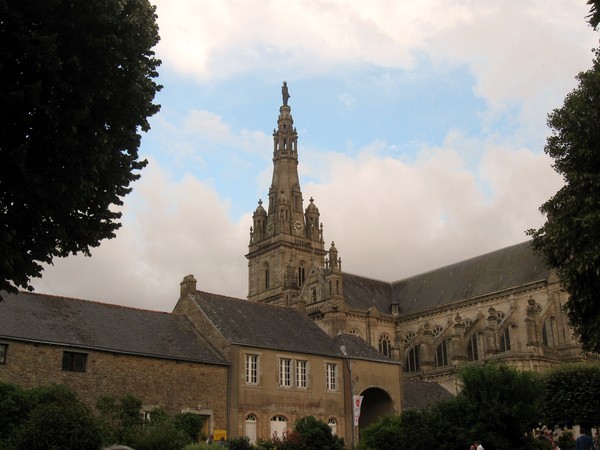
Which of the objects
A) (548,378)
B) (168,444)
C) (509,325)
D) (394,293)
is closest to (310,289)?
(394,293)

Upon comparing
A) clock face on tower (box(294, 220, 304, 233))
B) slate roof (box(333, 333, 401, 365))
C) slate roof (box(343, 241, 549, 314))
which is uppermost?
clock face on tower (box(294, 220, 304, 233))

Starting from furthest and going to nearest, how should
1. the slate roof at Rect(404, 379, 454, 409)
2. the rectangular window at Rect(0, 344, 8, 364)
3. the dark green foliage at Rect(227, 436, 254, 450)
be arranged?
1. the slate roof at Rect(404, 379, 454, 409)
2. the rectangular window at Rect(0, 344, 8, 364)
3. the dark green foliage at Rect(227, 436, 254, 450)

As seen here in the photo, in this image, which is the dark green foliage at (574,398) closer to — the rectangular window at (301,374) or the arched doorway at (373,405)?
the arched doorway at (373,405)

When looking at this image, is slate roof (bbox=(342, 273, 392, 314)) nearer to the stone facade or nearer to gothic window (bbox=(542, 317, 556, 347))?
the stone facade

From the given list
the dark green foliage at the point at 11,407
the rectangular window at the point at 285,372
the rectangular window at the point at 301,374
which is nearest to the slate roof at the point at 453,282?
the rectangular window at the point at 301,374

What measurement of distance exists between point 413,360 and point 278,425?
31.0 meters

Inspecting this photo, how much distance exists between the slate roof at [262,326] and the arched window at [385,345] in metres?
26.5

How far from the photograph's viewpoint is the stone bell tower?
7344cm

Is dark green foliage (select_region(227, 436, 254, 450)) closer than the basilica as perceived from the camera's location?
Yes

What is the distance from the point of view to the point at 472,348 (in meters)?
56.7

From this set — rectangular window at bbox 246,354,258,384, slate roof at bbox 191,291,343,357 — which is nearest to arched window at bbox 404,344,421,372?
slate roof at bbox 191,291,343,357

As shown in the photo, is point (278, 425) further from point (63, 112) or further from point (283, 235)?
point (283, 235)

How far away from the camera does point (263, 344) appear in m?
32.6

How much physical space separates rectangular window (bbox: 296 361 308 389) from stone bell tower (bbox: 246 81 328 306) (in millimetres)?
35941
